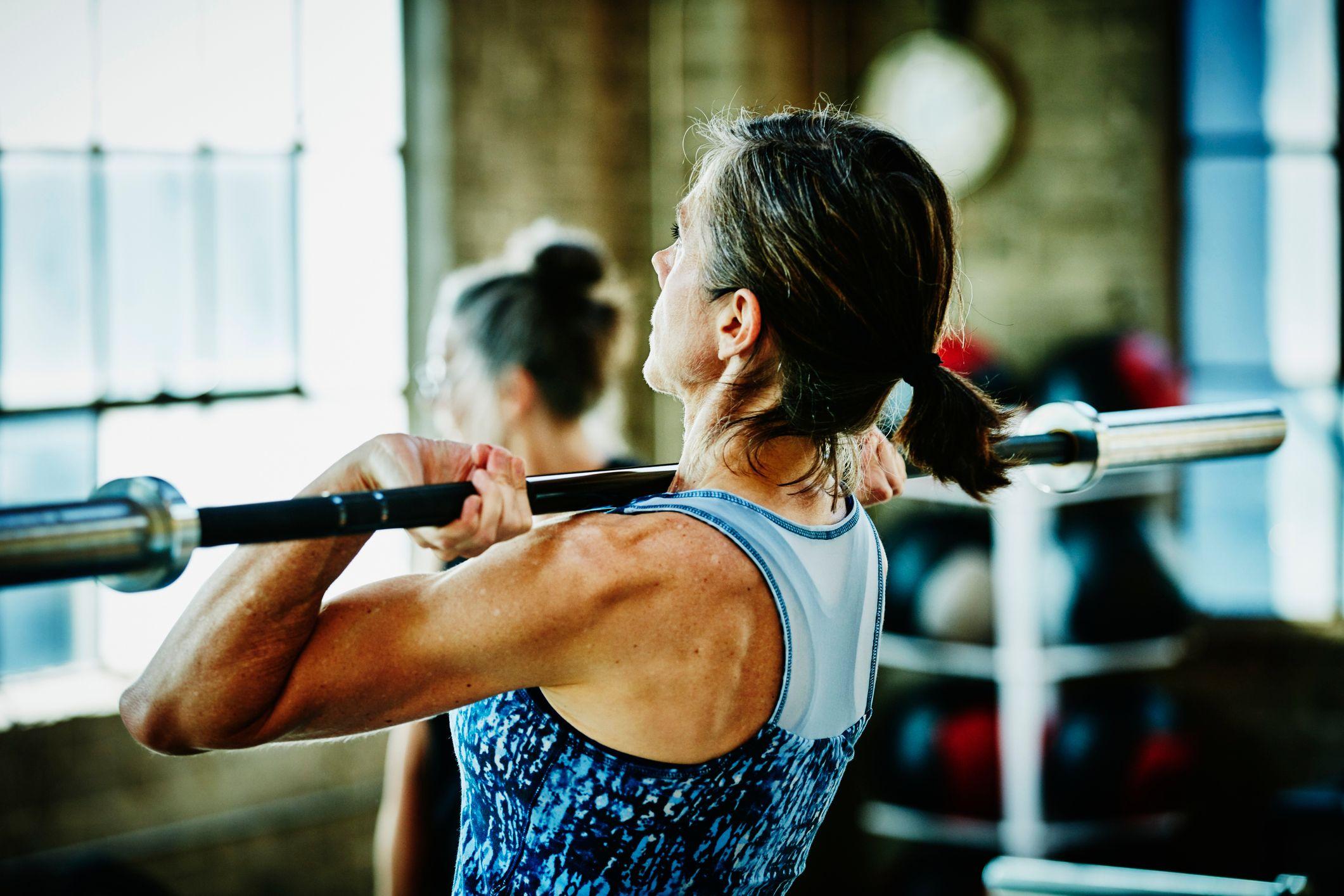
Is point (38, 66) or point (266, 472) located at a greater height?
point (38, 66)

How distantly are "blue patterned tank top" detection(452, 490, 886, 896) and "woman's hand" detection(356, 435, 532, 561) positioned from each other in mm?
115

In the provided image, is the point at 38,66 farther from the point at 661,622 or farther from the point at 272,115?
the point at 661,622

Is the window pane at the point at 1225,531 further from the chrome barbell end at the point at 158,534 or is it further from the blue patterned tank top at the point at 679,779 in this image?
the chrome barbell end at the point at 158,534

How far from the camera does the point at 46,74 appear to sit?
327cm

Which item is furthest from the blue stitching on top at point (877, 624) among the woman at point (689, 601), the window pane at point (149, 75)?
the window pane at point (149, 75)

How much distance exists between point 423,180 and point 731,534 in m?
3.14

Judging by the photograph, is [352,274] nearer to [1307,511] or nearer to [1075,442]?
[1075,442]

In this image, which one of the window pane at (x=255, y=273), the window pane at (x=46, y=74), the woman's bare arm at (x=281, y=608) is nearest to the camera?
the woman's bare arm at (x=281, y=608)

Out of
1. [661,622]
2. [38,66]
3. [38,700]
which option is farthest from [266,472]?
[661,622]

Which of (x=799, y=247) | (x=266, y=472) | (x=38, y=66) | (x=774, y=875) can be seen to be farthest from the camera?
(x=266, y=472)

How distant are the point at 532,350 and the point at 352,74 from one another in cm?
202

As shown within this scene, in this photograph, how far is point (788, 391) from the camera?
3.81 feet

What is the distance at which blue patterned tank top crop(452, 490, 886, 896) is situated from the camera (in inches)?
41.9

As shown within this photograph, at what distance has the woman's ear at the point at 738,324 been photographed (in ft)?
3.73
